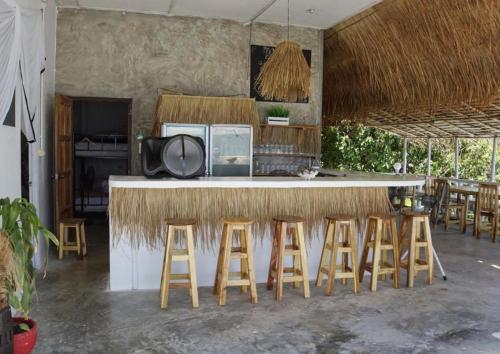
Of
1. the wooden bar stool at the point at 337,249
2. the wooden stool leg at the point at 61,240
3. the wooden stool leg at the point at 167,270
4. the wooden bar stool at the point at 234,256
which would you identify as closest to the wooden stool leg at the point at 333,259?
the wooden bar stool at the point at 337,249

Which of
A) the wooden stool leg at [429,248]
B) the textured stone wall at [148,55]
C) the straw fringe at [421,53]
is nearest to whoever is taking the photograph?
the wooden stool leg at [429,248]

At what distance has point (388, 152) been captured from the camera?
43.4 ft

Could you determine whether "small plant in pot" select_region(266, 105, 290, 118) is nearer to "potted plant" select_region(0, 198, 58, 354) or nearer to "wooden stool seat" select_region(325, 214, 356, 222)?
"wooden stool seat" select_region(325, 214, 356, 222)

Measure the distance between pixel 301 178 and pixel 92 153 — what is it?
567 cm

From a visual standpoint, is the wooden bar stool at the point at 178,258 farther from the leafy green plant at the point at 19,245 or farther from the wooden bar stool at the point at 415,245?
the wooden bar stool at the point at 415,245

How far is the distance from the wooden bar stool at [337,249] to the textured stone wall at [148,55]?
326 centimetres

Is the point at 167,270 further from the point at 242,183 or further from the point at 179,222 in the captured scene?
the point at 242,183

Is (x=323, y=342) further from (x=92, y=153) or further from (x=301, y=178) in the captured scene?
(x=92, y=153)

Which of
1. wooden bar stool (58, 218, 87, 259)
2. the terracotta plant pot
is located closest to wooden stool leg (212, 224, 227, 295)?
the terracotta plant pot

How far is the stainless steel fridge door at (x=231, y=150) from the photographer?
21.9ft

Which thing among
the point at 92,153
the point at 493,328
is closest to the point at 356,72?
the point at 92,153

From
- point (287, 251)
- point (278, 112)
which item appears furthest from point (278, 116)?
point (287, 251)

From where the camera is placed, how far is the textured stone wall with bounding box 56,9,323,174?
682 centimetres

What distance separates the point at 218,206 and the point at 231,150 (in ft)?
7.02
